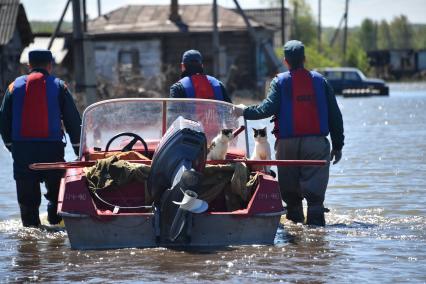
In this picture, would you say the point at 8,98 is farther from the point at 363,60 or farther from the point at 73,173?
the point at 363,60

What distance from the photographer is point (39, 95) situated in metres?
11.8

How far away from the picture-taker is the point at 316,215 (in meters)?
11.8

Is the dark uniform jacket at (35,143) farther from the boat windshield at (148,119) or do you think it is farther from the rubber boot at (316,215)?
the rubber boot at (316,215)

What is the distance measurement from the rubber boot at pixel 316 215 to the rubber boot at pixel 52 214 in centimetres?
246

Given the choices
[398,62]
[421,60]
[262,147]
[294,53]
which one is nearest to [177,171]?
[262,147]

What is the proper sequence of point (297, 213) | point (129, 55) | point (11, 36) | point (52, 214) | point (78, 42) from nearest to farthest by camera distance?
1. point (297, 213)
2. point (52, 214)
3. point (78, 42)
4. point (11, 36)
5. point (129, 55)

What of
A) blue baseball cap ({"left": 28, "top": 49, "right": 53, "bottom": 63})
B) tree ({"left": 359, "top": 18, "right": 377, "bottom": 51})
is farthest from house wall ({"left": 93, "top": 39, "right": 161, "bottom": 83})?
tree ({"left": 359, "top": 18, "right": 377, "bottom": 51})

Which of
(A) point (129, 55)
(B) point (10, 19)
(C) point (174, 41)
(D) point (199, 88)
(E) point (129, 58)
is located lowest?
(E) point (129, 58)

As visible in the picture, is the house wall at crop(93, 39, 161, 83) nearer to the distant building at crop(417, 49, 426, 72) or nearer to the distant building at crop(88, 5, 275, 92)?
the distant building at crop(88, 5, 275, 92)

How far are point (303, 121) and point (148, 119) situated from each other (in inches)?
57.5

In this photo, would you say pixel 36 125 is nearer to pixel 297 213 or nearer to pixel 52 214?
pixel 52 214

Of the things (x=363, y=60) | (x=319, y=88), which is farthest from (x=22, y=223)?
(x=363, y=60)

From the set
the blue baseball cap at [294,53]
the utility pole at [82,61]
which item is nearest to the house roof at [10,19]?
the utility pole at [82,61]

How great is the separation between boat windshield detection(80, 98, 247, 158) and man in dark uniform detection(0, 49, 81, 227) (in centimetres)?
35
